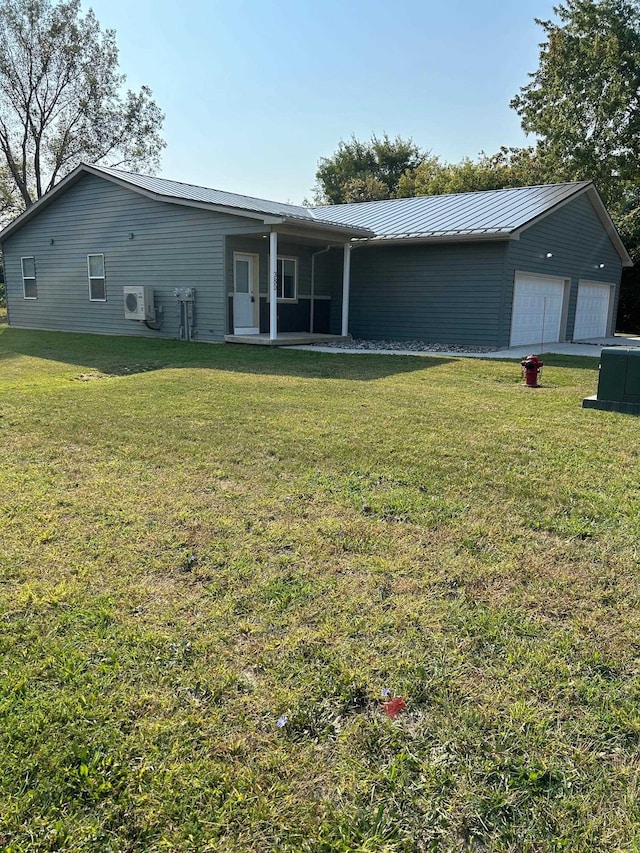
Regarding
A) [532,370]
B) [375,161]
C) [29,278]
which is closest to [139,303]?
[29,278]

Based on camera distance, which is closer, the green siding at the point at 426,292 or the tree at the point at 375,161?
the green siding at the point at 426,292

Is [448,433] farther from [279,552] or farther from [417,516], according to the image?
[279,552]

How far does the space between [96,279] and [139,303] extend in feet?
8.39

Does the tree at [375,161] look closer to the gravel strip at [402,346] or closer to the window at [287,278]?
the window at [287,278]

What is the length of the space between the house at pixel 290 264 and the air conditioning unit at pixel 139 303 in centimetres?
3

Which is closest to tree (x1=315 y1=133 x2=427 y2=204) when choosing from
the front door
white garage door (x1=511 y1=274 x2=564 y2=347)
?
white garage door (x1=511 y1=274 x2=564 y2=347)

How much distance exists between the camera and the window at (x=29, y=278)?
17.4 meters

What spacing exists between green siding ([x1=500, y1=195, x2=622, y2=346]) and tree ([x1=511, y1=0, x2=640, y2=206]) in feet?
22.7

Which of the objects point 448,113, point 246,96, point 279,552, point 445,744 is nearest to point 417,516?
point 279,552

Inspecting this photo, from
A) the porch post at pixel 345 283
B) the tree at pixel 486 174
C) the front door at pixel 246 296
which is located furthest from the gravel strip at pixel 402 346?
the tree at pixel 486 174

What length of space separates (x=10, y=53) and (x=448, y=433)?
105ft

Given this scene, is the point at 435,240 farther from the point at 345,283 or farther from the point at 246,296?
the point at 246,296

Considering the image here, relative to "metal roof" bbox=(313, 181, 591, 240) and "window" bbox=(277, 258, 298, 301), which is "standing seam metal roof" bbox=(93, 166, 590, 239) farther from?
"window" bbox=(277, 258, 298, 301)

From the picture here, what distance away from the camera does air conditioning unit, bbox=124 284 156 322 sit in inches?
550
